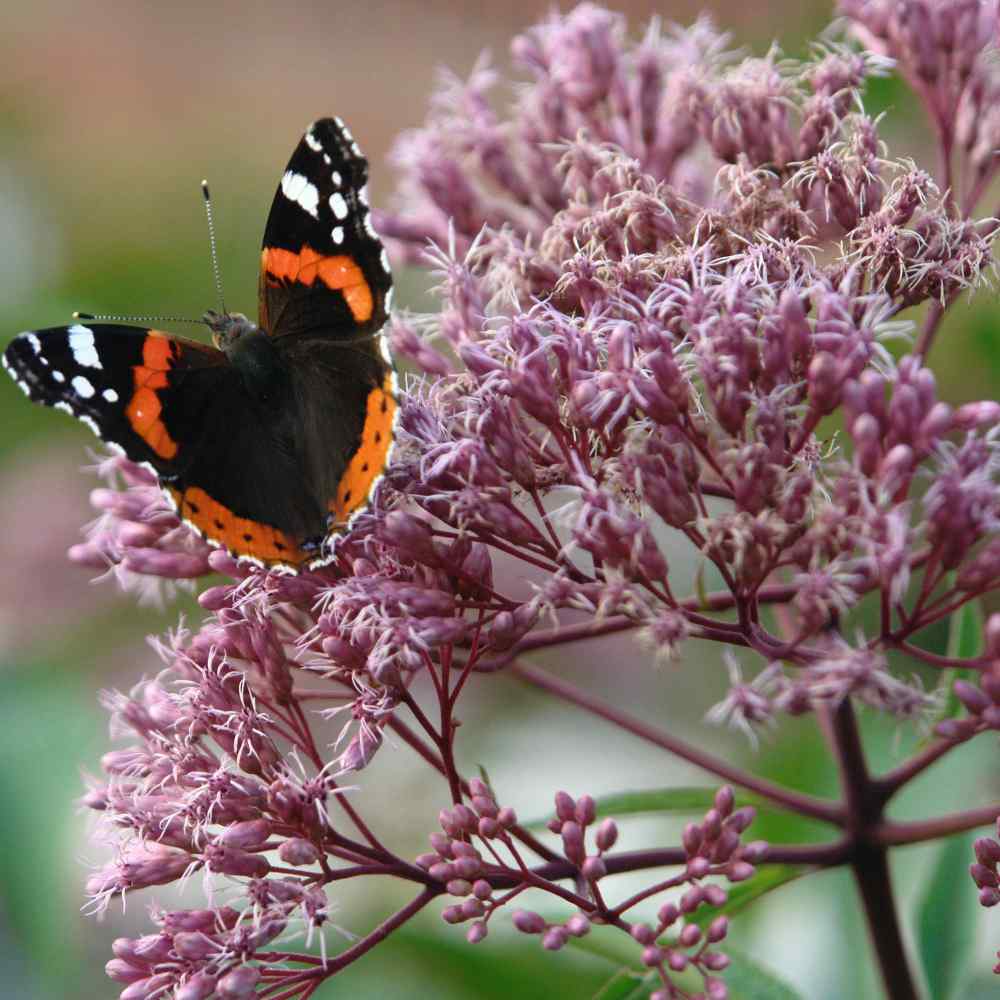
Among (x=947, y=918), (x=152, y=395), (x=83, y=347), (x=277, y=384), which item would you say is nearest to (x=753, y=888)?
(x=947, y=918)

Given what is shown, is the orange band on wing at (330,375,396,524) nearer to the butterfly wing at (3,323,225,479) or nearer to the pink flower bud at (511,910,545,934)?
the butterfly wing at (3,323,225,479)

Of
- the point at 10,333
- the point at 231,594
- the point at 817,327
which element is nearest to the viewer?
the point at 817,327

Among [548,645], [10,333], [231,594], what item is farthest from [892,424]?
[10,333]

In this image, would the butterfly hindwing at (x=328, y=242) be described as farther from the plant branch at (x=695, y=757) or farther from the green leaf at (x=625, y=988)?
the green leaf at (x=625, y=988)

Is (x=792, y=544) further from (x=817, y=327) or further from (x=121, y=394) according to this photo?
(x=121, y=394)

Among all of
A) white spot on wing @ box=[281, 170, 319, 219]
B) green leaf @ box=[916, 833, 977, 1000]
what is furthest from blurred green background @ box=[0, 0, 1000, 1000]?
white spot on wing @ box=[281, 170, 319, 219]

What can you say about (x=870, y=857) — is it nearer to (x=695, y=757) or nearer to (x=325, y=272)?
(x=695, y=757)
